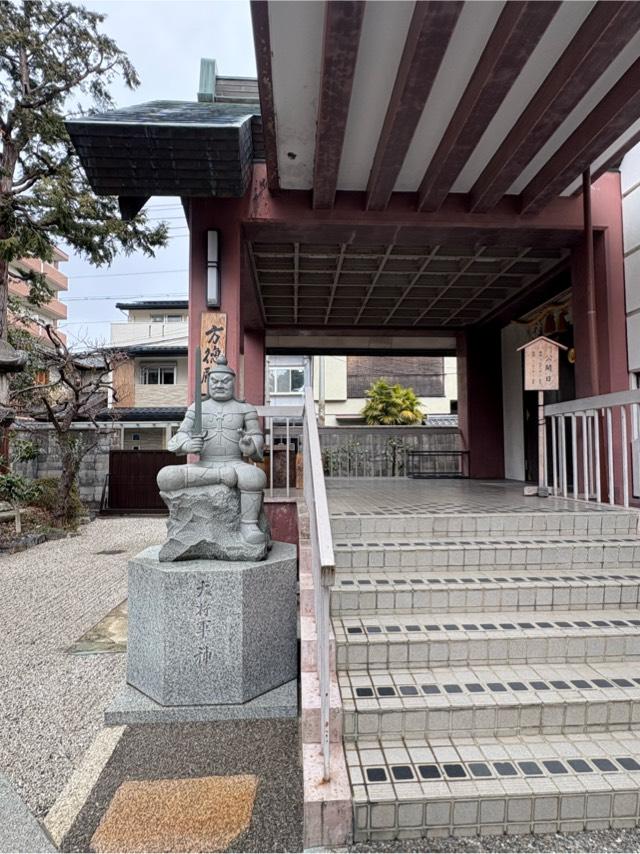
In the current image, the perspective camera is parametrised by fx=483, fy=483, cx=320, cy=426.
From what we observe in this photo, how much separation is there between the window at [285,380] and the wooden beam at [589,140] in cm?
1596

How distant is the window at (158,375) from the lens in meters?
18.8

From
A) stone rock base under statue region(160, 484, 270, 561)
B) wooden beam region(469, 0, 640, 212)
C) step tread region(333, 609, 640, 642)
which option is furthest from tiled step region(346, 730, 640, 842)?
wooden beam region(469, 0, 640, 212)

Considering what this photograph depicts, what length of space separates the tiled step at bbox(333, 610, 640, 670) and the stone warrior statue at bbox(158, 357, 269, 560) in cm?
86

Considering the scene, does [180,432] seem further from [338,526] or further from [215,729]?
[215,729]

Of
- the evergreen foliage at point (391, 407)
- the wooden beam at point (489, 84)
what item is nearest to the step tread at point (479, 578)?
the wooden beam at point (489, 84)

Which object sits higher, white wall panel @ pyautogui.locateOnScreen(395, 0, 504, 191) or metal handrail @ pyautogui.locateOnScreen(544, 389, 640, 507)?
white wall panel @ pyautogui.locateOnScreen(395, 0, 504, 191)

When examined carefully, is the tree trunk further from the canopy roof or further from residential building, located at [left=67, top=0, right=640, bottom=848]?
the canopy roof

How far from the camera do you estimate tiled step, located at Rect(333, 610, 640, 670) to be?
7.77ft

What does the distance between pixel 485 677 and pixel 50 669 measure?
2954mm

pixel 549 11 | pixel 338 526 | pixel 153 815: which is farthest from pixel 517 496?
pixel 153 815

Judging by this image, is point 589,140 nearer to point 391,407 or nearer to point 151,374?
point 391,407

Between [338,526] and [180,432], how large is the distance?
1315 millimetres

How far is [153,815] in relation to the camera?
6.28 ft

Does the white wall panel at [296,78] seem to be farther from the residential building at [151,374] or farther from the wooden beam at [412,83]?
the residential building at [151,374]
